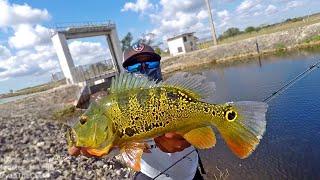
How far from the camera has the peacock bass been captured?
2.43m

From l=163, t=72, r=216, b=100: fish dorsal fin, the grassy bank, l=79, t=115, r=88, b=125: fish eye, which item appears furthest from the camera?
the grassy bank

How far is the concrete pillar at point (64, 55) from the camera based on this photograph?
4234 cm

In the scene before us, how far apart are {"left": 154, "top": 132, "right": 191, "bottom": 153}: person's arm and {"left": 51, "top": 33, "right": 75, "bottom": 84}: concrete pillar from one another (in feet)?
135

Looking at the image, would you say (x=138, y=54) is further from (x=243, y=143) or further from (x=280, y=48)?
(x=280, y=48)

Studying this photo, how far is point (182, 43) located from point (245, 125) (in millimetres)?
63701

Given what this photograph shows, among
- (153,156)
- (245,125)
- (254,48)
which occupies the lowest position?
(254,48)

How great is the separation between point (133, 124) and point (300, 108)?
13505mm

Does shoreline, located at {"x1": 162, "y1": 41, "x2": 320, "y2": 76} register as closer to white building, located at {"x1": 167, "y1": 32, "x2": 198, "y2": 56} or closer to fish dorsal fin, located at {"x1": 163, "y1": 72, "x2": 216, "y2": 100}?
white building, located at {"x1": 167, "y1": 32, "x2": 198, "y2": 56}

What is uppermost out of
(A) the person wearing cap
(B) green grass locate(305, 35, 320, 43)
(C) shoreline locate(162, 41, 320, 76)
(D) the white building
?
(A) the person wearing cap

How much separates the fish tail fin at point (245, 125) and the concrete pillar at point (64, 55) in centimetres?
4147

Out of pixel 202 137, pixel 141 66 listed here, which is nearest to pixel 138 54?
pixel 141 66

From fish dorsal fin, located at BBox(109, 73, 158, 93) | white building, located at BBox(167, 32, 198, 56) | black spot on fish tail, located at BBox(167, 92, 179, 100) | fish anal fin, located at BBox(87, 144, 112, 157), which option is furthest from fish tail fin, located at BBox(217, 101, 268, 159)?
white building, located at BBox(167, 32, 198, 56)

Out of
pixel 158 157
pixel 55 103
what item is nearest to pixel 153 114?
pixel 158 157

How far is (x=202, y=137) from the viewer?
2.67 meters
